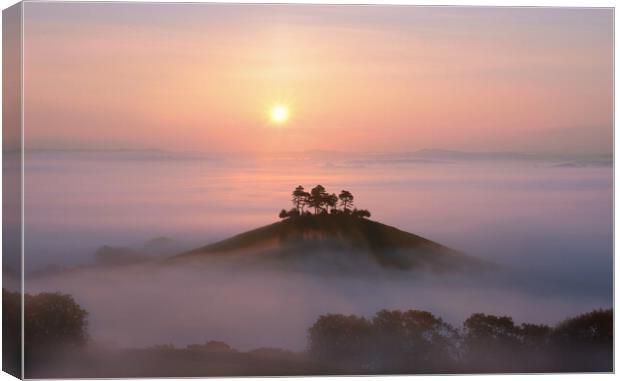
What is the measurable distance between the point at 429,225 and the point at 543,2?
199 centimetres

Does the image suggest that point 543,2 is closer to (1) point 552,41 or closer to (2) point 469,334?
(1) point 552,41

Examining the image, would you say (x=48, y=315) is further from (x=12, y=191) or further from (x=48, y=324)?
(x=12, y=191)

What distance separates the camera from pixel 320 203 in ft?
31.5

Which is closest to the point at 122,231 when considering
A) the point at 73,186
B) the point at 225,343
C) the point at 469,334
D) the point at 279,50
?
the point at 73,186

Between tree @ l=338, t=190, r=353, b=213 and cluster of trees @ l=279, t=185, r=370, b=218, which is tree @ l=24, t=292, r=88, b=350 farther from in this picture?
tree @ l=338, t=190, r=353, b=213

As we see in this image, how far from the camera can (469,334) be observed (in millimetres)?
9641

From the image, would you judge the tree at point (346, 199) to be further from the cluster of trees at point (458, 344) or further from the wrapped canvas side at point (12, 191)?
the wrapped canvas side at point (12, 191)

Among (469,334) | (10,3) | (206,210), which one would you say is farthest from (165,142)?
(469,334)

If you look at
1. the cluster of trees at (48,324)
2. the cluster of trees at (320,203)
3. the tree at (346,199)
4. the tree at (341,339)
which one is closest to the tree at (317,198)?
the cluster of trees at (320,203)

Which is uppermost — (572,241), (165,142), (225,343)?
(165,142)

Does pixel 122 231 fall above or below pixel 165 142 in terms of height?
A: below

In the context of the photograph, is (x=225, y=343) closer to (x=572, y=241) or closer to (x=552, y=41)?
(x=572, y=241)

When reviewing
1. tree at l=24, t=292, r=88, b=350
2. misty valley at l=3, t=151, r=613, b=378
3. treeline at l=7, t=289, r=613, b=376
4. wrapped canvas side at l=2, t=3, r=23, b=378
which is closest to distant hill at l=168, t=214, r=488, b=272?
misty valley at l=3, t=151, r=613, b=378

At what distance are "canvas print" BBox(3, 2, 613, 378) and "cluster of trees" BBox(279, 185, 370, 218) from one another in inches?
0.7
